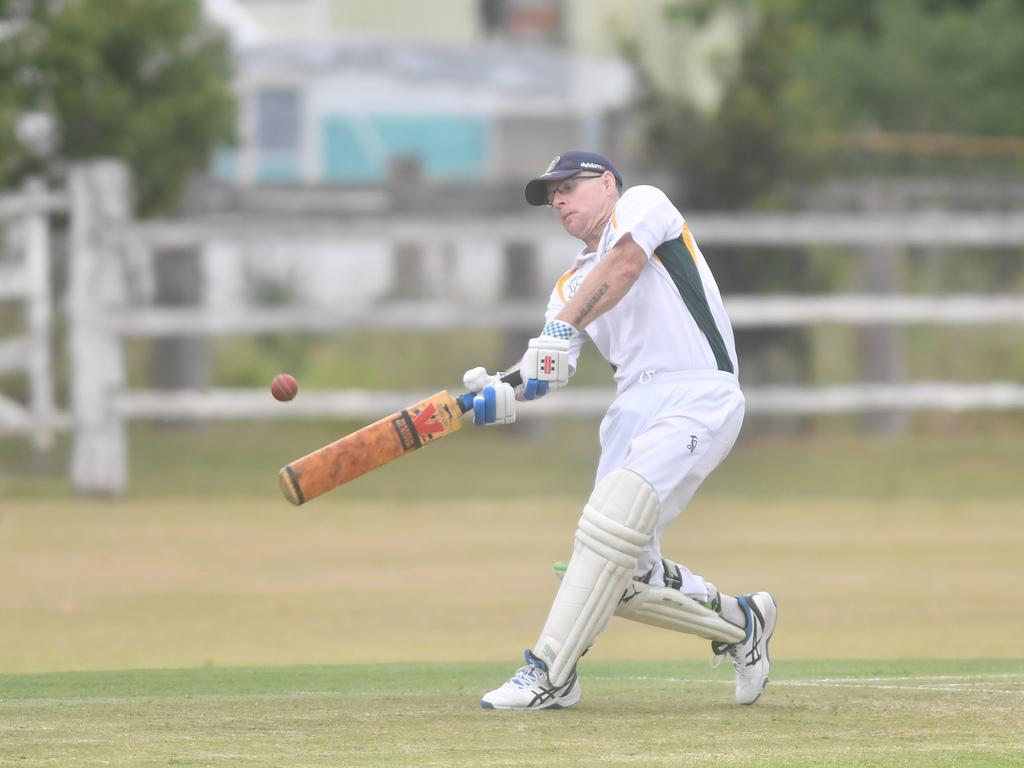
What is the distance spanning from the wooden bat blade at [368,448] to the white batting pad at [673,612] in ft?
2.60

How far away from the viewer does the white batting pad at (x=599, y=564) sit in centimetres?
624

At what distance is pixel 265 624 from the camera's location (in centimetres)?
950

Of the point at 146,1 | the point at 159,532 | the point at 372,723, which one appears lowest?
the point at 159,532

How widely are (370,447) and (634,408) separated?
2.80ft

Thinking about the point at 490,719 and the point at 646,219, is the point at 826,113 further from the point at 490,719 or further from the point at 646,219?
the point at 490,719

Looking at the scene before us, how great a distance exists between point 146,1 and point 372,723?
10.1 metres

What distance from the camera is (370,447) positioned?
249 inches

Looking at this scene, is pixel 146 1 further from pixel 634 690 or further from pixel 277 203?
pixel 634 690

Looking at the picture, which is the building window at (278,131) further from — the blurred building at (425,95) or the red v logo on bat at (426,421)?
the red v logo on bat at (426,421)

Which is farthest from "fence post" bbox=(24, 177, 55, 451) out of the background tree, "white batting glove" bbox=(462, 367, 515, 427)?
"white batting glove" bbox=(462, 367, 515, 427)

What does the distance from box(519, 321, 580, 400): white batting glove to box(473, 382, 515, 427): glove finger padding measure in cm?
8

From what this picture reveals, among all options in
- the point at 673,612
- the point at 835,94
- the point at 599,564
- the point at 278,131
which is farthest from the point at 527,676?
the point at 278,131

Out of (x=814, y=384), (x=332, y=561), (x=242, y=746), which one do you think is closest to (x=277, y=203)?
(x=814, y=384)

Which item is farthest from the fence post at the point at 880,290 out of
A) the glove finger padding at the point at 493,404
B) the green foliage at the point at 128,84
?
the glove finger padding at the point at 493,404
